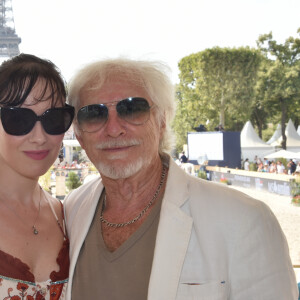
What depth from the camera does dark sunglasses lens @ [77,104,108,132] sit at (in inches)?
70.9

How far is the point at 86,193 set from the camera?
2.26 m

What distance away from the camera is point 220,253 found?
150 cm

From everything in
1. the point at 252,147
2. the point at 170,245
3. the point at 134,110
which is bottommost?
the point at 252,147

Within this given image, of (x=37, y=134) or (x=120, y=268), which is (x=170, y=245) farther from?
(x=37, y=134)

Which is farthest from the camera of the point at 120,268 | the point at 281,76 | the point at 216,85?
the point at 216,85

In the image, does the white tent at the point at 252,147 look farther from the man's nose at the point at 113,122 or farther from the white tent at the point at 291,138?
the man's nose at the point at 113,122

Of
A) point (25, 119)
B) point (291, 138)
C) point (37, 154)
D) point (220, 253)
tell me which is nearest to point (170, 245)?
point (220, 253)

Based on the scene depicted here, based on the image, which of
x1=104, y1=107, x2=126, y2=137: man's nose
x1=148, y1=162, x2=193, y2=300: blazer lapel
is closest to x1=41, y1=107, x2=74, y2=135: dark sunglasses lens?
x1=104, y1=107, x2=126, y2=137: man's nose

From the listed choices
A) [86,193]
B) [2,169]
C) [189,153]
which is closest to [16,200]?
[2,169]

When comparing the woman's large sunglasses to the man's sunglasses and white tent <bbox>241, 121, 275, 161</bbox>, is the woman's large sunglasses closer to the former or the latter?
the man's sunglasses

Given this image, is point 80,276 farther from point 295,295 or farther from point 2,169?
point 295,295

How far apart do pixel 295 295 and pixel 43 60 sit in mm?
1666

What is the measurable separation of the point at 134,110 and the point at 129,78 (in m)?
0.18

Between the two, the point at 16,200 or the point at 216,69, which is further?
the point at 216,69
